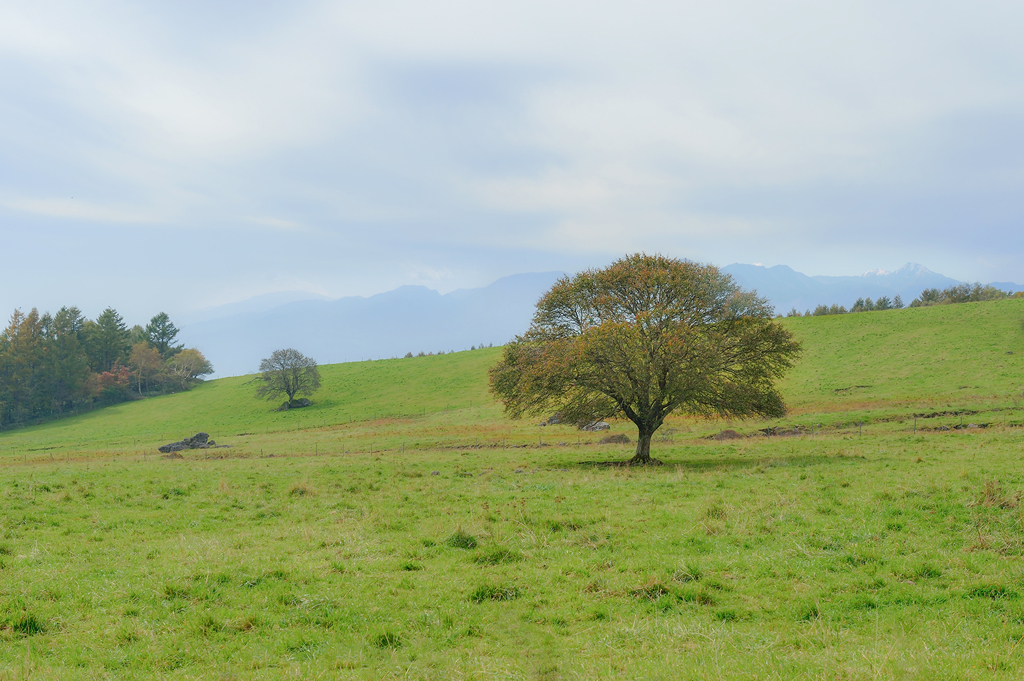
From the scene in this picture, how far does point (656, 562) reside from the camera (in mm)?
11375

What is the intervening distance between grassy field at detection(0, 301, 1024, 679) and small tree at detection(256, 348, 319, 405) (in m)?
68.8

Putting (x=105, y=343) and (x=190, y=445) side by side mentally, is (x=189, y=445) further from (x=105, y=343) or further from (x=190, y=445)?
(x=105, y=343)

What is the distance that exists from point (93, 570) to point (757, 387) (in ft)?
94.9

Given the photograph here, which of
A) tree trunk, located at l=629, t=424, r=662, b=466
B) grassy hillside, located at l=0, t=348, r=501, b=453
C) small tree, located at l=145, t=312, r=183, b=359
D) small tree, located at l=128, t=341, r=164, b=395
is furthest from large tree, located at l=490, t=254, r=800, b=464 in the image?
small tree, located at l=145, t=312, r=183, b=359

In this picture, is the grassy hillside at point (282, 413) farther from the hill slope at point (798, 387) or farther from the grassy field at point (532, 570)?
the grassy field at point (532, 570)

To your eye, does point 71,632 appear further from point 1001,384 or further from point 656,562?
point 1001,384

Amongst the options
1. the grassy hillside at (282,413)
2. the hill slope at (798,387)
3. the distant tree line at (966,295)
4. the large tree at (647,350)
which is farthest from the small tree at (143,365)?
the distant tree line at (966,295)

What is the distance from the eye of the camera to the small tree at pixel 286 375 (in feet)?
302

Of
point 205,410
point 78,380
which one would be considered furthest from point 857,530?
point 78,380

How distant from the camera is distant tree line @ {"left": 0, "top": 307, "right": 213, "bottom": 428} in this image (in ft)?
363

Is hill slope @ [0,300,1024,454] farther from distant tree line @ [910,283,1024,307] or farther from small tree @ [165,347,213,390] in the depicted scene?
small tree @ [165,347,213,390]

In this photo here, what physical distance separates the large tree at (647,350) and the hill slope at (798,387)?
72.5 feet

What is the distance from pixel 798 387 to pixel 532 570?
58.6 m

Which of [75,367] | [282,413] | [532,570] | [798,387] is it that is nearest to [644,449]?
[532,570]
